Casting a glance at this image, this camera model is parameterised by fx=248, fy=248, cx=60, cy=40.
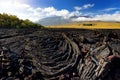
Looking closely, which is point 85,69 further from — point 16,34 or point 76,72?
point 16,34

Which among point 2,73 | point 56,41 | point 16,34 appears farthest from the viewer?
point 16,34

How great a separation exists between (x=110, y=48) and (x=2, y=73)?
13.7 meters

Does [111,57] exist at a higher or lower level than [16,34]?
lower

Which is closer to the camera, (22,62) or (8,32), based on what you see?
Result: (22,62)

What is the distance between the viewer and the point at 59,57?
3045 centimetres

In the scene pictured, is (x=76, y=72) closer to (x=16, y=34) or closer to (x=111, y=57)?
(x=111, y=57)

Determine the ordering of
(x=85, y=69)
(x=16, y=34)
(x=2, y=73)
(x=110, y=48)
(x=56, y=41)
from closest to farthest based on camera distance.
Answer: (x=2, y=73), (x=85, y=69), (x=110, y=48), (x=56, y=41), (x=16, y=34)

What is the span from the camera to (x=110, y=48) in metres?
31.3

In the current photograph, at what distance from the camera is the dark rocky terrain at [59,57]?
27.2 metres

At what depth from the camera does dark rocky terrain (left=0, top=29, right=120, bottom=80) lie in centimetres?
2719

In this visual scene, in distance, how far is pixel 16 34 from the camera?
36.7 m

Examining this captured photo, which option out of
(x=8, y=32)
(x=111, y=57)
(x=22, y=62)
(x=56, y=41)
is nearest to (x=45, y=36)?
(x=56, y=41)

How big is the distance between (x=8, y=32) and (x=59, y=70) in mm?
13394

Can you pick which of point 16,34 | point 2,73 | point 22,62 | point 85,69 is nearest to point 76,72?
point 85,69
